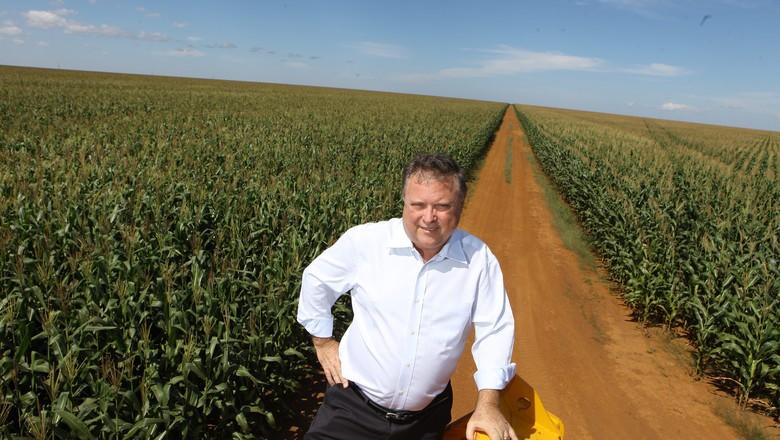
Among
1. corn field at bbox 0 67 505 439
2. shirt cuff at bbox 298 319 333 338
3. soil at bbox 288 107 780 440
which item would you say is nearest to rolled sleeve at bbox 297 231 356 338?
shirt cuff at bbox 298 319 333 338

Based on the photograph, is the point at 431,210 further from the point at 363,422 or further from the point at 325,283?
the point at 363,422

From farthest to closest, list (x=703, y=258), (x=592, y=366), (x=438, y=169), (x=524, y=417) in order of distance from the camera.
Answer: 1. (x=703, y=258)
2. (x=592, y=366)
3. (x=524, y=417)
4. (x=438, y=169)

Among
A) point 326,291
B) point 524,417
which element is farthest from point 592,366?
point 326,291

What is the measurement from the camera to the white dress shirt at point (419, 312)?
2.18m

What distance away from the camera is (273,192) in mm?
7348

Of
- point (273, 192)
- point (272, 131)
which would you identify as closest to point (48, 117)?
point (272, 131)

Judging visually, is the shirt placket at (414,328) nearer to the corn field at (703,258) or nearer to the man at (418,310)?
the man at (418,310)

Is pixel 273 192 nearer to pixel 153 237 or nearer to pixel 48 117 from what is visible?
pixel 153 237

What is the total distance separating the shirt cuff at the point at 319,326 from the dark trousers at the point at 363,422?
0.29 metres

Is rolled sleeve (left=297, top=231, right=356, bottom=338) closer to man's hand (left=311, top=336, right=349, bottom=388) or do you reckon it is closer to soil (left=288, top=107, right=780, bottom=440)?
man's hand (left=311, top=336, right=349, bottom=388)

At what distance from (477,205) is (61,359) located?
12.1 m

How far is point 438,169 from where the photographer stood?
2.15 metres

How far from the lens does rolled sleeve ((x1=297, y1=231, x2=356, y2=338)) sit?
2.32m

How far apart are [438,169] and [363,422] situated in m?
1.32
